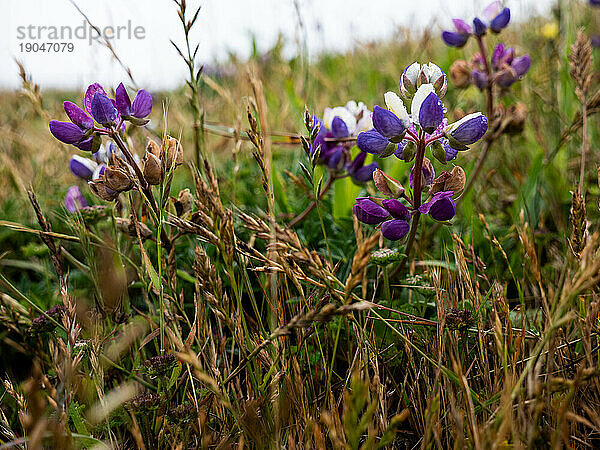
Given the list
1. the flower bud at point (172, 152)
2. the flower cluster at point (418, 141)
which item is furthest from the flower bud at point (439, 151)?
the flower bud at point (172, 152)

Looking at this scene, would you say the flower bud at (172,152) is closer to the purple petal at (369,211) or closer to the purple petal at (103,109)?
the purple petal at (103,109)

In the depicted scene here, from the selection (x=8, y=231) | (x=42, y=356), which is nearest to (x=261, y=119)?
(x=42, y=356)

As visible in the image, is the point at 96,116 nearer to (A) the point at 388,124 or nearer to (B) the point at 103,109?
(B) the point at 103,109

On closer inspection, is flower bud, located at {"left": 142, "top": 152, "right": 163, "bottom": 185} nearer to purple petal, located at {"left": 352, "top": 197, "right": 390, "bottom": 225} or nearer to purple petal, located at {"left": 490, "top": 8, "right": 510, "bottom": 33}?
purple petal, located at {"left": 352, "top": 197, "right": 390, "bottom": 225}

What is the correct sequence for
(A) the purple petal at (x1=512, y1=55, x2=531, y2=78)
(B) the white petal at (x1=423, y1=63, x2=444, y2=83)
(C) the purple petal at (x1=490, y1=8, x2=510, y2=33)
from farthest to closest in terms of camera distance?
(A) the purple petal at (x1=512, y1=55, x2=531, y2=78) → (C) the purple petal at (x1=490, y1=8, x2=510, y2=33) → (B) the white petal at (x1=423, y1=63, x2=444, y2=83)

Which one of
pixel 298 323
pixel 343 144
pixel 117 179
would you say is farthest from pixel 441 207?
pixel 117 179

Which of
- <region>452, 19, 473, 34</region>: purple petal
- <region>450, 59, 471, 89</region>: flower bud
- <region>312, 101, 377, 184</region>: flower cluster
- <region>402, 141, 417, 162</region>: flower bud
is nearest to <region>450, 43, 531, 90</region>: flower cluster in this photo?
<region>450, 59, 471, 89</region>: flower bud
